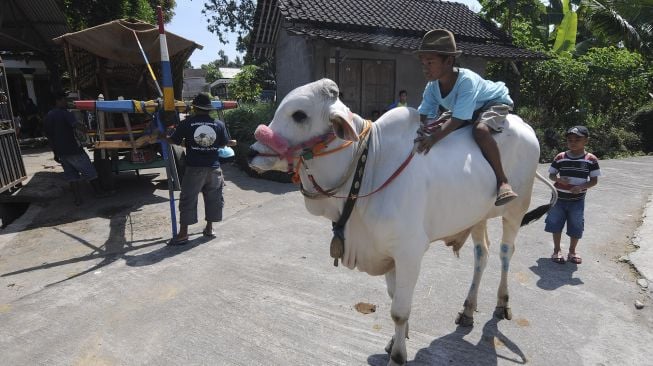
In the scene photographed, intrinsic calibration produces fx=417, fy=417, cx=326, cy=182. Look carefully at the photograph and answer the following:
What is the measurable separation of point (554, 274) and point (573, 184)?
0.94 m

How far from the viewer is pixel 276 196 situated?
7.21 m

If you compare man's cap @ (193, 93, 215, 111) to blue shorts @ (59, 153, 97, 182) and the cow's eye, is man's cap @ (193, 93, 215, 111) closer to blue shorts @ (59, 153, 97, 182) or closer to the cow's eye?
the cow's eye

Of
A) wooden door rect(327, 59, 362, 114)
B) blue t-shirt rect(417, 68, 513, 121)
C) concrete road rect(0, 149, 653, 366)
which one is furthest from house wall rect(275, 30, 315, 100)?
blue t-shirt rect(417, 68, 513, 121)

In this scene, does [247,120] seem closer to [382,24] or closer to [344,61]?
[344,61]

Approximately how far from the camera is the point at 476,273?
330 centimetres

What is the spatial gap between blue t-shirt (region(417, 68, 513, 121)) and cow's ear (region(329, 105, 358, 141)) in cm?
78

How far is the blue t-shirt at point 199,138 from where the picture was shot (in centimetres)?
484

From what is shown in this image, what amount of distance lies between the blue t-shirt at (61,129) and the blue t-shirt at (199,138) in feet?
10.3

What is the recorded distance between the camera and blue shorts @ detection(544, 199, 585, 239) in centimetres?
430

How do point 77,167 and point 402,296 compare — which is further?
point 77,167

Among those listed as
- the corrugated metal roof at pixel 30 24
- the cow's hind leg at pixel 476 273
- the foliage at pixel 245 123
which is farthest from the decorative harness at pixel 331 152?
the corrugated metal roof at pixel 30 24

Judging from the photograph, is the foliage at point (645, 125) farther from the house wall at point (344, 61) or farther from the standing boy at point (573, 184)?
the standing boy at point (573, 184)

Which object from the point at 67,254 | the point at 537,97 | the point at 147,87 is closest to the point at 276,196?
the point at 67,254

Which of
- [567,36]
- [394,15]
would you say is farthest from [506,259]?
[567,36]
